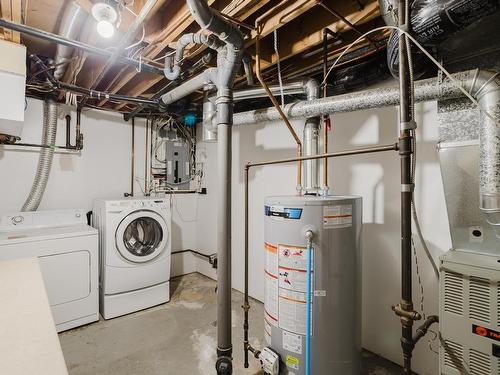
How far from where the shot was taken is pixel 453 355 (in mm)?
1162

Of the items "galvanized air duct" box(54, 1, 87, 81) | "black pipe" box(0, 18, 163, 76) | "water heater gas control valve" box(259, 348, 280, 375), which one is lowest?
"water heater gas control valve" box(259, 348, 280, 375)

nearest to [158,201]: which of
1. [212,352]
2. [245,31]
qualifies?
[212,352]

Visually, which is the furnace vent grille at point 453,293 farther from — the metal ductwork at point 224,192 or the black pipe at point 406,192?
the metal ductwork at point 224,192

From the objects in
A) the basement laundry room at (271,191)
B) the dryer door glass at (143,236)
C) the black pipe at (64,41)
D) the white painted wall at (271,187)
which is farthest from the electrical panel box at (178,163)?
the black pipe at (64,41)

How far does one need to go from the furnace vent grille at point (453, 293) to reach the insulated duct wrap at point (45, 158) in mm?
3535

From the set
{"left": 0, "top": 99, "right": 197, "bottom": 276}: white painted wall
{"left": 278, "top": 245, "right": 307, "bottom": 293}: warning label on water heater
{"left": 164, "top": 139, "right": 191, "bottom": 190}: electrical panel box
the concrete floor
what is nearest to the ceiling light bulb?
{"left": 278, "top": 245, "right": 307, "bottom": 293}: warning label on water heater

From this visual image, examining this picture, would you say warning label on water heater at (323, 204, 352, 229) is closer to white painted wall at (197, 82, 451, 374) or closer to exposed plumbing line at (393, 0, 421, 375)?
exposed plumbing line at (393, 0, 421, 375)

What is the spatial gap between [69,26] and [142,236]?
239 centimetres

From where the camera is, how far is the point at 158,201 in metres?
2.98

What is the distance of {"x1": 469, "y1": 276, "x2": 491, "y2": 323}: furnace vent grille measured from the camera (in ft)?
3.51

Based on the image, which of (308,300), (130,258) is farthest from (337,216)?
(130,258)

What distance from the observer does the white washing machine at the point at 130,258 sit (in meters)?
2.63

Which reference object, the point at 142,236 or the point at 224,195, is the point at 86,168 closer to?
the point at 142,236

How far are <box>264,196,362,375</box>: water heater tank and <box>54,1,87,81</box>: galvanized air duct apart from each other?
166 cm
